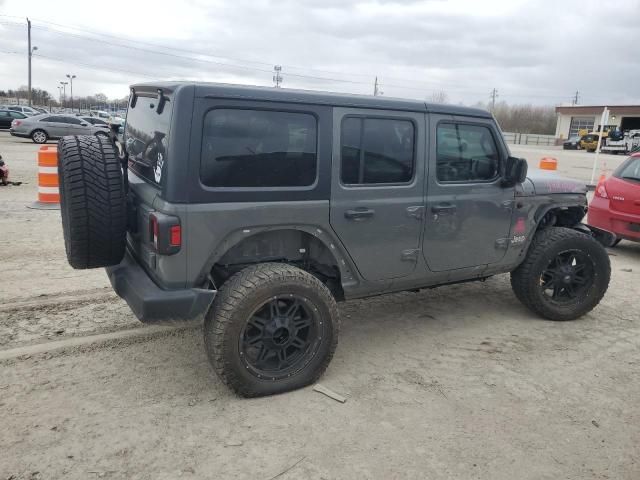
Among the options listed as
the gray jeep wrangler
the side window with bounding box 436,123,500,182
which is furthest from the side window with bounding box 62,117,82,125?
the side window with bounding box 436,123,500,182

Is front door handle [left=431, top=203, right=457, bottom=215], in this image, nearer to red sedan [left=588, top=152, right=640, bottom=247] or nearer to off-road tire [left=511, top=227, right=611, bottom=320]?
off-road tire [left=511, top=227, right=611, bottom=320]

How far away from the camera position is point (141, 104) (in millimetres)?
3863

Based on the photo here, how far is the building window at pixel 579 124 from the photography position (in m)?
62.8

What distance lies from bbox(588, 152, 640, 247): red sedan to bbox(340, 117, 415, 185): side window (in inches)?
192

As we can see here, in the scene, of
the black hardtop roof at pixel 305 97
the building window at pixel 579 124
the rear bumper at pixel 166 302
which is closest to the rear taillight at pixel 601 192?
the black hardtop roof at pixel 305 97

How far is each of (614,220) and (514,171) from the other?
4.15 metres

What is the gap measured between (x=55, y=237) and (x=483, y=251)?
5548 millimetres

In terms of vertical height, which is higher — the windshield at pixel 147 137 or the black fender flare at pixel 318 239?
the windshield at pixel 147 137

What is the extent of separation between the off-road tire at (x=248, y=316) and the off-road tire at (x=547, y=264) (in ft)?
7.19

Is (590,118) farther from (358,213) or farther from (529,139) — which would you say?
(358,213)

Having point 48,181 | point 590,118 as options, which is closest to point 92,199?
point 48,181

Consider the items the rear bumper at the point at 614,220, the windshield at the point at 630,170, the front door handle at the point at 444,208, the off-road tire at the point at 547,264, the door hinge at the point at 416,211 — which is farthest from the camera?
the windshield at the point at 630,170

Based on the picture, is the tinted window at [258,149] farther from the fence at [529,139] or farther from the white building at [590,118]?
the fence at [529,139]

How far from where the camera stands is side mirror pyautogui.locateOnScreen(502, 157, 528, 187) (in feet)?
14.1
